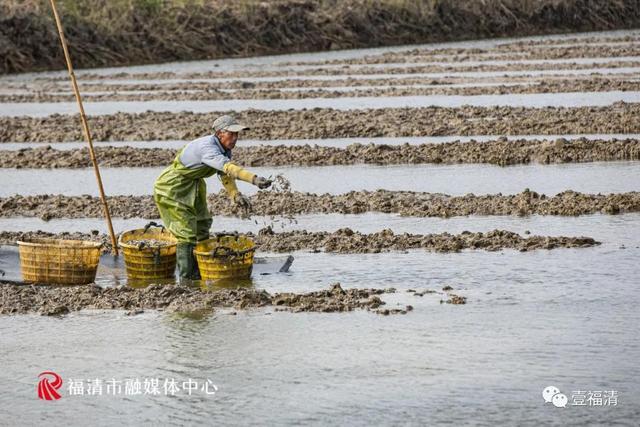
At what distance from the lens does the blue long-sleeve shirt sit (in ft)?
33.1

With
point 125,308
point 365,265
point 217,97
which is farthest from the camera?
point 217,97

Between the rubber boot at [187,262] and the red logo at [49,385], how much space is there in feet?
8.37

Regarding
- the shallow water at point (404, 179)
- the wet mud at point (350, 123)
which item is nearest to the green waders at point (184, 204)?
the shallow water at point (404, 179)

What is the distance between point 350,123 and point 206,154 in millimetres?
10120

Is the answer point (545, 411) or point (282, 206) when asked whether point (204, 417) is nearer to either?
point (545, 411)

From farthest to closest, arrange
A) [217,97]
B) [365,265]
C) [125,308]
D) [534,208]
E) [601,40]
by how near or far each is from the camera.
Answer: [601,40], [217,97], [534,208], [365,265], [125,308]

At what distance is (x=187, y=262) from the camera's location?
34.7ft

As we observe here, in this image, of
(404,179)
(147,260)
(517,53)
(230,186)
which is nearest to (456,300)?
(230,186)

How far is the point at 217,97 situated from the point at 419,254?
1515 centimetres

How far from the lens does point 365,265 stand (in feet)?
36.3

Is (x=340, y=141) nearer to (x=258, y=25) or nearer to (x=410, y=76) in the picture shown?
(x=410, y=76)

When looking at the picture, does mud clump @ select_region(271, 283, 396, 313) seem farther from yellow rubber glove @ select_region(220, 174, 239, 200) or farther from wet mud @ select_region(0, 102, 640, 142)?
wet mud @ select_region(0, 102, 640, 142)

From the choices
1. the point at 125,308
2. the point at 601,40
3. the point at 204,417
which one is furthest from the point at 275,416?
the point at 601,40

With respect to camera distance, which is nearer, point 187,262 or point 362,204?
point 187,262
